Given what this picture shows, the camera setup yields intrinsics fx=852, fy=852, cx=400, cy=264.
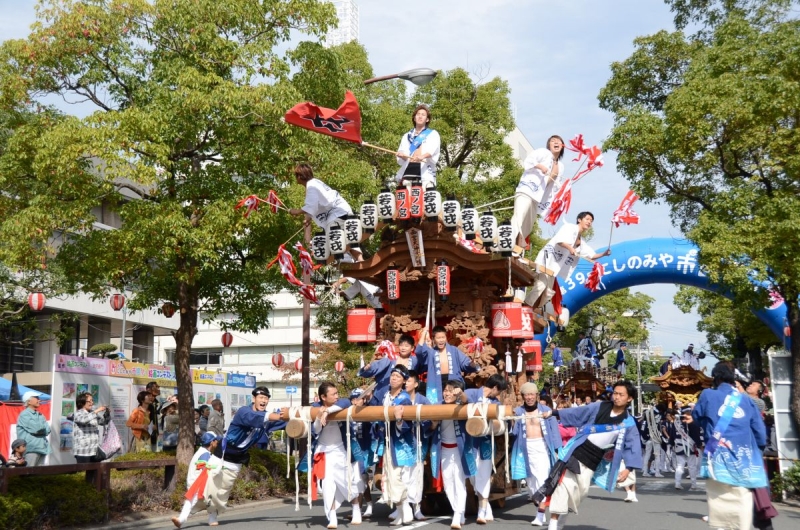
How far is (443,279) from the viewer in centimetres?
1179

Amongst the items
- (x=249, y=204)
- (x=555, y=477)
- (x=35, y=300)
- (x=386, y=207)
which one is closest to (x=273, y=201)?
(x=249, y=204)

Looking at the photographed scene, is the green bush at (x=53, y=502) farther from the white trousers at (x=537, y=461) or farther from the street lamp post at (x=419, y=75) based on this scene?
the street lamp post at (x=419, y=75)

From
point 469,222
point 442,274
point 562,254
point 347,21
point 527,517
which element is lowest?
point 527,517

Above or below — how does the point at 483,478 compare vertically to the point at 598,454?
below

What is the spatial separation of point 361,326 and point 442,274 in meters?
1.59

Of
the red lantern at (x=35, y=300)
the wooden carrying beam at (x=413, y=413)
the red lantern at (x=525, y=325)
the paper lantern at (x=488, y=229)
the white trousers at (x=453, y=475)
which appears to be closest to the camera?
the wooden carrying beam at (x=413, y=413)

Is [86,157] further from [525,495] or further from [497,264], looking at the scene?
[525,495]

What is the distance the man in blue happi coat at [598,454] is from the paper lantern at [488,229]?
3478mm

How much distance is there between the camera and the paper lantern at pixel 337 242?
12236 mm

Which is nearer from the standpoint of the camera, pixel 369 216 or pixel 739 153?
pixel 369 216

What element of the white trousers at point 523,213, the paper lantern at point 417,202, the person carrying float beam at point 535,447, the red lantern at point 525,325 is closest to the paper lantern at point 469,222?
the paper lantern at point 417,202

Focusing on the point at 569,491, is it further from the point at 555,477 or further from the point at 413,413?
the point at 413,413

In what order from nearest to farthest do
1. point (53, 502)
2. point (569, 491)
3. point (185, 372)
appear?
point (569, 491), point (53, 502), point (185, 372)

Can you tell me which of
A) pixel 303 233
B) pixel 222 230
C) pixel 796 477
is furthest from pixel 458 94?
pixel 796 477
